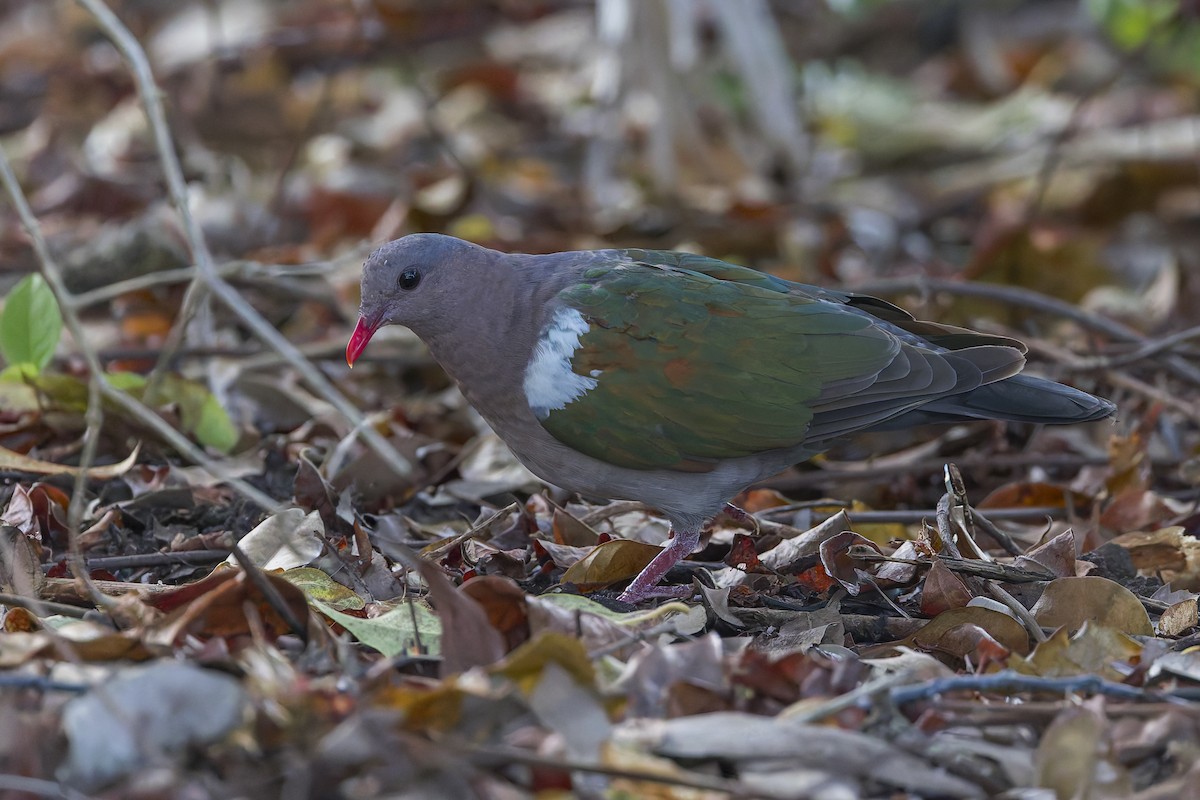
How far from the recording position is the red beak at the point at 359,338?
165 inches

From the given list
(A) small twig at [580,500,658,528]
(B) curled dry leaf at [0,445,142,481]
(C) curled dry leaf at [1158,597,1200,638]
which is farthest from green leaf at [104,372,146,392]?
(C) curled dry leaf at [1158,597,1200,638]

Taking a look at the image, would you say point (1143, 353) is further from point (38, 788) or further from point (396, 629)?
point (38, 788)

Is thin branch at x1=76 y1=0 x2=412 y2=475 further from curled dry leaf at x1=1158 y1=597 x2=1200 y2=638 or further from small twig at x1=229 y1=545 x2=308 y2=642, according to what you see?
curled dry leaf at x1=1158 y1=597 x2=1200 y2=638

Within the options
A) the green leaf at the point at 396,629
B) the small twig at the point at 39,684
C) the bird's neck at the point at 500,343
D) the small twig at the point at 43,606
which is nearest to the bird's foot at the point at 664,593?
the bird's neck at the point at 500,343

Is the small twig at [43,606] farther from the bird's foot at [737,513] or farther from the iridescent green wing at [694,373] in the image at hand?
the bird's foot at [737,513]

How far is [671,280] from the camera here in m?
3.99

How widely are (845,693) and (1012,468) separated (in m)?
2.38

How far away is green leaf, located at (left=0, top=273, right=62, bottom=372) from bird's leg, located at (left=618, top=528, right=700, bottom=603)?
199 centimetres

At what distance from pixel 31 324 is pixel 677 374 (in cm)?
207

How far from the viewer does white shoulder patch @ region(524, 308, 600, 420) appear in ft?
12.8

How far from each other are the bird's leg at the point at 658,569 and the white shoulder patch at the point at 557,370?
1.73ft

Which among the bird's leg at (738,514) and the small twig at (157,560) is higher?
the small twig at (157,560)

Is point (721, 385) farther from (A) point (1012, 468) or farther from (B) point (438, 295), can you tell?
(A) point (1012, 468)

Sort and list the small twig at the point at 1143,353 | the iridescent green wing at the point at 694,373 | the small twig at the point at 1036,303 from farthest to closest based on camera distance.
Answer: the small twig at the point at 1036,303, the small twig at the point at 1143,353, the iridescent green wing at the point at 694,373
